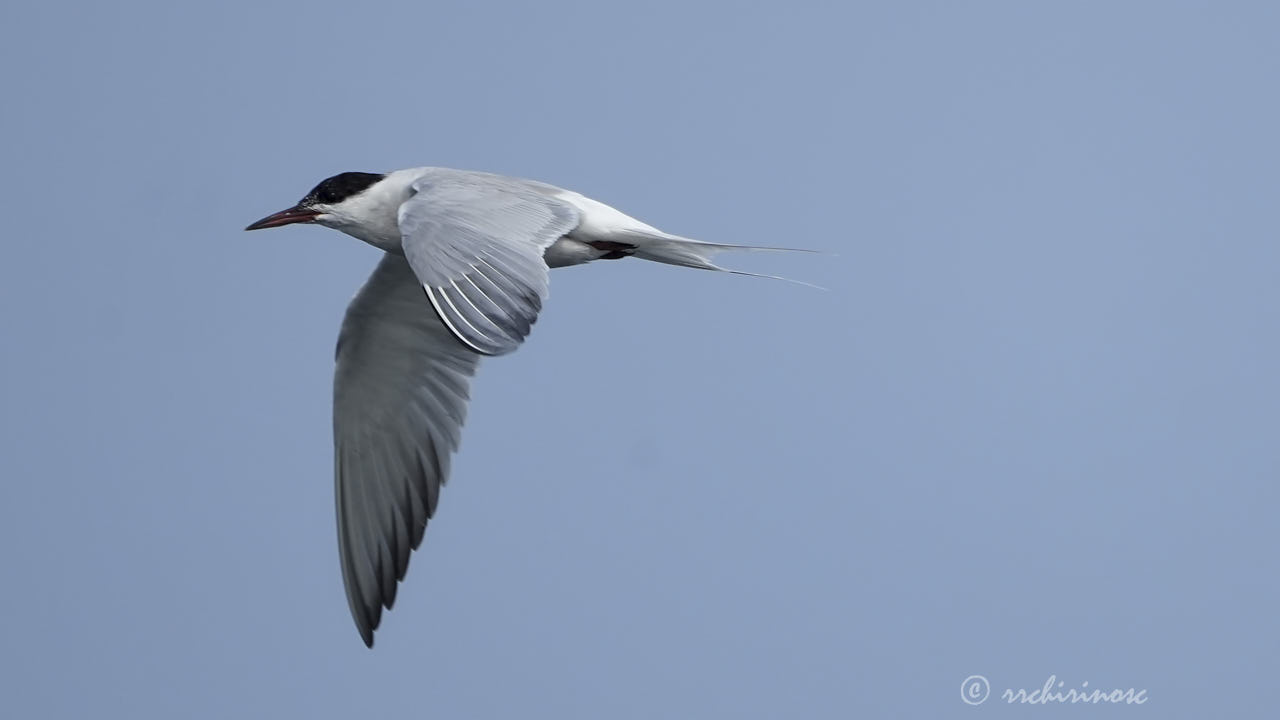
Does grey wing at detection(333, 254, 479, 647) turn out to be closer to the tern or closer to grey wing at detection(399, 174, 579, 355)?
the tern

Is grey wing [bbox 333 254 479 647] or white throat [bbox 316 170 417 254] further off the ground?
white throat [bbox 316 170 417 254]

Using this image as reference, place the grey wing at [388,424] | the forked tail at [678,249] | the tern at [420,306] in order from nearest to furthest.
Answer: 1. the tern at [420,306]
2. the forked tail at [678,249]
3. the grey wing at [388,424]

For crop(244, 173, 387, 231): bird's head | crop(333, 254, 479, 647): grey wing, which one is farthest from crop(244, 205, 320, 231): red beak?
crop(333, 254, 479, 647): grey wing

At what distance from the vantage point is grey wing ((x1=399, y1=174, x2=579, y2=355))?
3.96 meters

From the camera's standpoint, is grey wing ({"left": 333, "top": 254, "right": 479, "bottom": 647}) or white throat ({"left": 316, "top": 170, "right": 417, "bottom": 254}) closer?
white throat ({"left": 316, "top": 170, "right": 417, "bottom": 254})

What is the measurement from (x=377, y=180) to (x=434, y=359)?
0.90 metres

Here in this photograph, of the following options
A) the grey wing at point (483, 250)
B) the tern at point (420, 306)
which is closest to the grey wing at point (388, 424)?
the tern at point (420, 306)

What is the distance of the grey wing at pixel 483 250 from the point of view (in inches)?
156

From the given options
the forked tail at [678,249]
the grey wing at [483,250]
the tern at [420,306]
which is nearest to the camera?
the grey wing at [483,250]

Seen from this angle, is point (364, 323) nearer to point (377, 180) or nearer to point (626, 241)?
point (377, 180)

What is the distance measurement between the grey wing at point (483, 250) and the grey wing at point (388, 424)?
1.12 metres

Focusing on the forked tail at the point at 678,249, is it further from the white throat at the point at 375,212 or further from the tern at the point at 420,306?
the white throat at the point at 375,212

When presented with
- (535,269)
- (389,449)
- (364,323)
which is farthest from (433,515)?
(535,269)

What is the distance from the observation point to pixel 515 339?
3.90 meters
